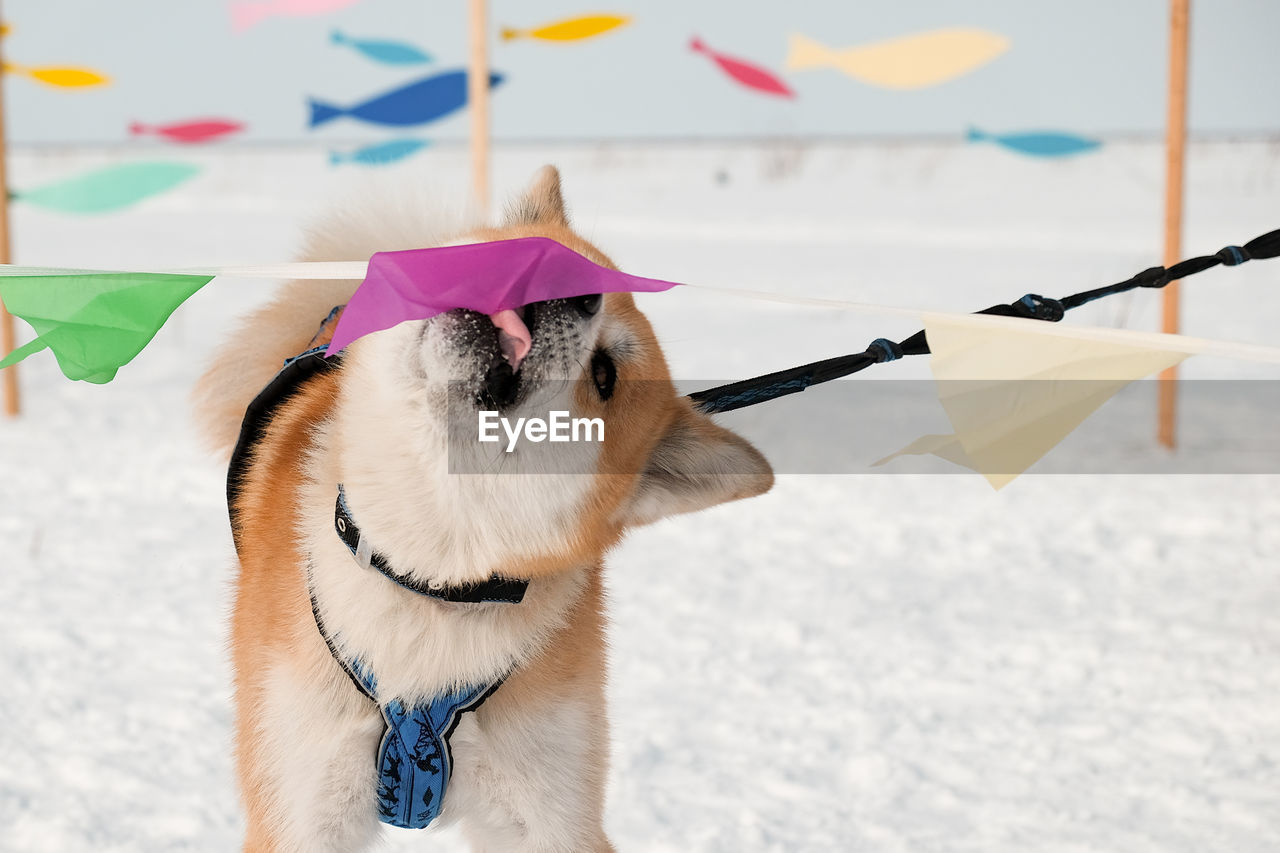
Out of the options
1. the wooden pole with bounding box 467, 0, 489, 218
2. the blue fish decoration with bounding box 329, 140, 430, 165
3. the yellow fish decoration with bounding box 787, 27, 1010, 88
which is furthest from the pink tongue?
the blue fish decoration with bounding box 329, 140, 430, 165

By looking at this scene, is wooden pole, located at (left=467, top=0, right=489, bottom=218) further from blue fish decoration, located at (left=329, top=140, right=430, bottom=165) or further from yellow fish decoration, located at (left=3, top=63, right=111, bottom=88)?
yellow fish decoration, located at (left=3, top=63, right=111, bottom=88)

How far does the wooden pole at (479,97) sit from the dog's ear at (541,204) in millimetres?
3499

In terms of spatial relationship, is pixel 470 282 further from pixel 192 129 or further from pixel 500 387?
pixel 192 129

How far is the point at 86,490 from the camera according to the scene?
464 cm

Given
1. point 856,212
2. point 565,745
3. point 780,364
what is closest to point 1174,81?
point 780,364

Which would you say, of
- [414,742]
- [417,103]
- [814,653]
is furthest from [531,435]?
[417,103]

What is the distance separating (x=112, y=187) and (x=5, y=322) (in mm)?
959

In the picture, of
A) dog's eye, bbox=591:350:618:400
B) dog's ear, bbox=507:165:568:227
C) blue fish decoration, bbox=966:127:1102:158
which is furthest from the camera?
blue fish decoration, bbox=966:127:1102:158

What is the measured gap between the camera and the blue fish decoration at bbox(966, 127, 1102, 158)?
19.5 ft

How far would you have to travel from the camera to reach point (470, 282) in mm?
1168

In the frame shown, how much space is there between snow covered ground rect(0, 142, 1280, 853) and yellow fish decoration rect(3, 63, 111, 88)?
5.89 ft

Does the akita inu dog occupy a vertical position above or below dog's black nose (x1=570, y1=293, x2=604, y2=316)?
below

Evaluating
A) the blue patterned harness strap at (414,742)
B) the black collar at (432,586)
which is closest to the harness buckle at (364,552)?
the black collar at (432,586)

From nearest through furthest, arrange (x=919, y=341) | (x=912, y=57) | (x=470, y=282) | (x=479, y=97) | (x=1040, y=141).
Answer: (x=470, y=282) < (x=919, y=341) < (x=479, y=97) < (x=912, y=57) < (x=1040, y=141)
